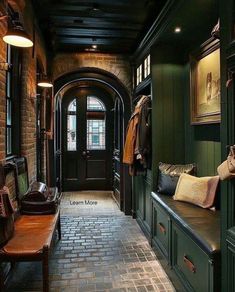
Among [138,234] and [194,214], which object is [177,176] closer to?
[194,214]

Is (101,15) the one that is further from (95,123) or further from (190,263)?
(95,123)

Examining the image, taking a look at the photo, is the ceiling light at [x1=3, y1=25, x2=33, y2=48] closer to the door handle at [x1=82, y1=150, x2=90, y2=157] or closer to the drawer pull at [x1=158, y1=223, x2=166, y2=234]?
the drawer pull at [x1=158, y1=223, x2=166, y2=234]

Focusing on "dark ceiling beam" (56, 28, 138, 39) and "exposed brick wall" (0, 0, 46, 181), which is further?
"dark ceiling beam" (56, 28, 138, 39)

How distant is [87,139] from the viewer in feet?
23.1

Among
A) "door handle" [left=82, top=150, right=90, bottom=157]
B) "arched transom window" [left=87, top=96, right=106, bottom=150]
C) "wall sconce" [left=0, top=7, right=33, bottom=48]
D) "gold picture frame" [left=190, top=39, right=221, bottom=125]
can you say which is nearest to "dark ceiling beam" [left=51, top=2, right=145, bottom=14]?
"gold picture frame" [left=190, top=39, right=221, bottom=125]

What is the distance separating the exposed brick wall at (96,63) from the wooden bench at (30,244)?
2.92m

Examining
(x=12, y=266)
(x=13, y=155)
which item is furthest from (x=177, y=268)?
(x=13, y=155)

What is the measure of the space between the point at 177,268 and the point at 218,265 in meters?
0.78

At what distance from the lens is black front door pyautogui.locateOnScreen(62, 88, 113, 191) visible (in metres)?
6.91

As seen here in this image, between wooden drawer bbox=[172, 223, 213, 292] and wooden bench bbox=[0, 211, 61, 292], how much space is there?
1.08 metres

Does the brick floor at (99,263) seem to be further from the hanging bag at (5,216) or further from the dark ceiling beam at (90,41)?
the dark ceiling beam at (90,41)

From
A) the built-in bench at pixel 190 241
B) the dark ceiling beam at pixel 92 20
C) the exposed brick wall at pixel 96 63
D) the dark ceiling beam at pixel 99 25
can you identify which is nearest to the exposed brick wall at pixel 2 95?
the dark ceiling beam at pixel 92 20

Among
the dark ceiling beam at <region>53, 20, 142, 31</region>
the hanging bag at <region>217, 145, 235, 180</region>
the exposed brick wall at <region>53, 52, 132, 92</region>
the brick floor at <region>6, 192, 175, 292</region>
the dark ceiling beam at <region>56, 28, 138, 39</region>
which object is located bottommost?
the brick floor at <region>6, 192, 175, 292</region>

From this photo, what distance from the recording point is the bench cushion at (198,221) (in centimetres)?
186
